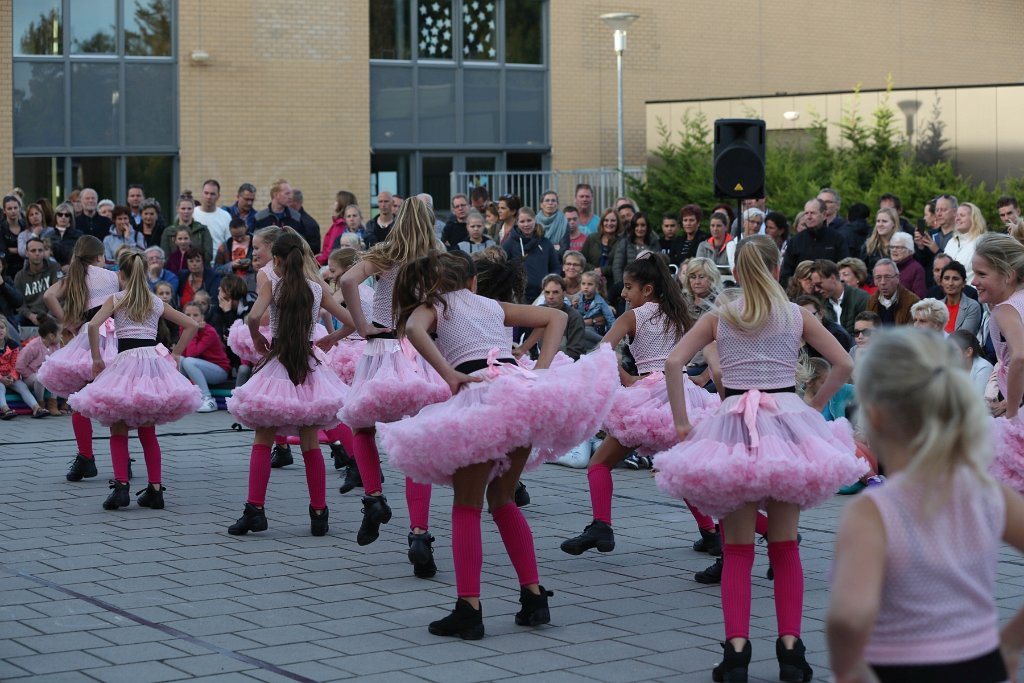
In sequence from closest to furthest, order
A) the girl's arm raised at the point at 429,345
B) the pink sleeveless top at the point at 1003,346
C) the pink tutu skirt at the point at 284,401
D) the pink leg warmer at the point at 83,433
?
1. the girl's arm raised at the point at 429,345
2. the pink sleeveless top at the point at 1003,346
3. the pink tutu skirt at the point at 284,401
4. the pink leg warmer at the point at 83,433

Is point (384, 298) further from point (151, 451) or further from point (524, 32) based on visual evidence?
point (524, 32)

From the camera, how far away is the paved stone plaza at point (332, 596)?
6.28 meters

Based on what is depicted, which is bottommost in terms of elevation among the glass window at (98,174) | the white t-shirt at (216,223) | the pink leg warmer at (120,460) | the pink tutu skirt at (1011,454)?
the pink leg warmer at (120,460)

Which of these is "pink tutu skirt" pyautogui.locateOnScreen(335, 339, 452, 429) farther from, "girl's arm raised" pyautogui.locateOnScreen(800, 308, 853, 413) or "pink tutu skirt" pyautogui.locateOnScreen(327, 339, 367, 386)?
"girl's arm raised" pyautogui.locateOnScreen(800, 308, 853, 413)

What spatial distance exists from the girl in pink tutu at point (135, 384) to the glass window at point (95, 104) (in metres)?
14.2

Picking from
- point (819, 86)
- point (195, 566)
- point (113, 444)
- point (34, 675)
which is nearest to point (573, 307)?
point (113, 444)

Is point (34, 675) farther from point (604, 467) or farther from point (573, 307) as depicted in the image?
point (573, 307)

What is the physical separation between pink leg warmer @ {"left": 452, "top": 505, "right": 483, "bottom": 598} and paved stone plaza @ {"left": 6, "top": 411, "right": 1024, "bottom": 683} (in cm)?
27

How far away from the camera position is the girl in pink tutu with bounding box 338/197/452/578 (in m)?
8.69

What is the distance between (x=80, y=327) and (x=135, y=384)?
152 centimetres

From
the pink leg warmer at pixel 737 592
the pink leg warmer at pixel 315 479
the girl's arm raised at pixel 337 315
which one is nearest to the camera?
the pink leg warmer at pixel 737 592

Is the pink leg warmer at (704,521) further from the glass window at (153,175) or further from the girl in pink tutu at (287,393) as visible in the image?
the glass window at (153,175)

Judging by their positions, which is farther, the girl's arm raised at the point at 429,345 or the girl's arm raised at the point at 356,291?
the girl's arm raised at the point at 356,291

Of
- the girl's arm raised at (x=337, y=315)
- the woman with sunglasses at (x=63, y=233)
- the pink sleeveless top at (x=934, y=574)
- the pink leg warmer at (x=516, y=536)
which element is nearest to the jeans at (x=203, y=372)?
the woman with sunglasses at (x=63, y=233)
